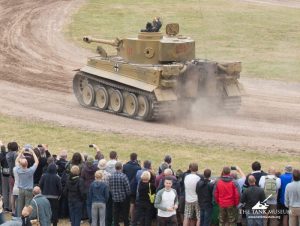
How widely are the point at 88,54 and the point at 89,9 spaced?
1082cm

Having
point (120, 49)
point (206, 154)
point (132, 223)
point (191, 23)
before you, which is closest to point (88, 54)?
point (191, 23)

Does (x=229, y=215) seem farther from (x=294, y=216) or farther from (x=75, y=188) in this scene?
(x=75, y=188)

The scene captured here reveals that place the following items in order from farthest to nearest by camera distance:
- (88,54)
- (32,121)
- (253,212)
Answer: (88,54)
(32,121)
(253,212)

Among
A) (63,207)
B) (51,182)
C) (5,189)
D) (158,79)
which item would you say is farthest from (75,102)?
(51,182)

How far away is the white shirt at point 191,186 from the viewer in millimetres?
19438

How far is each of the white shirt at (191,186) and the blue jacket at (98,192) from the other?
71.1 inches

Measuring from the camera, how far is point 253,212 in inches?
744

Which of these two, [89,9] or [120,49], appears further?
[89,9]

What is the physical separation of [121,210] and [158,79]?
37.1 ft

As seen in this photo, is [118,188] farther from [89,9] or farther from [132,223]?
[89,9]

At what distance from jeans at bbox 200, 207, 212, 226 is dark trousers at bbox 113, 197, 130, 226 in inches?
71.0

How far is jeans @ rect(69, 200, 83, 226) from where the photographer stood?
65.7 feet

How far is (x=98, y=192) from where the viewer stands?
19531 mm

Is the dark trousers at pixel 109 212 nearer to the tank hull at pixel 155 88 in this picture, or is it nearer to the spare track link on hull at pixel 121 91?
the tank hull at pixel 155 88
